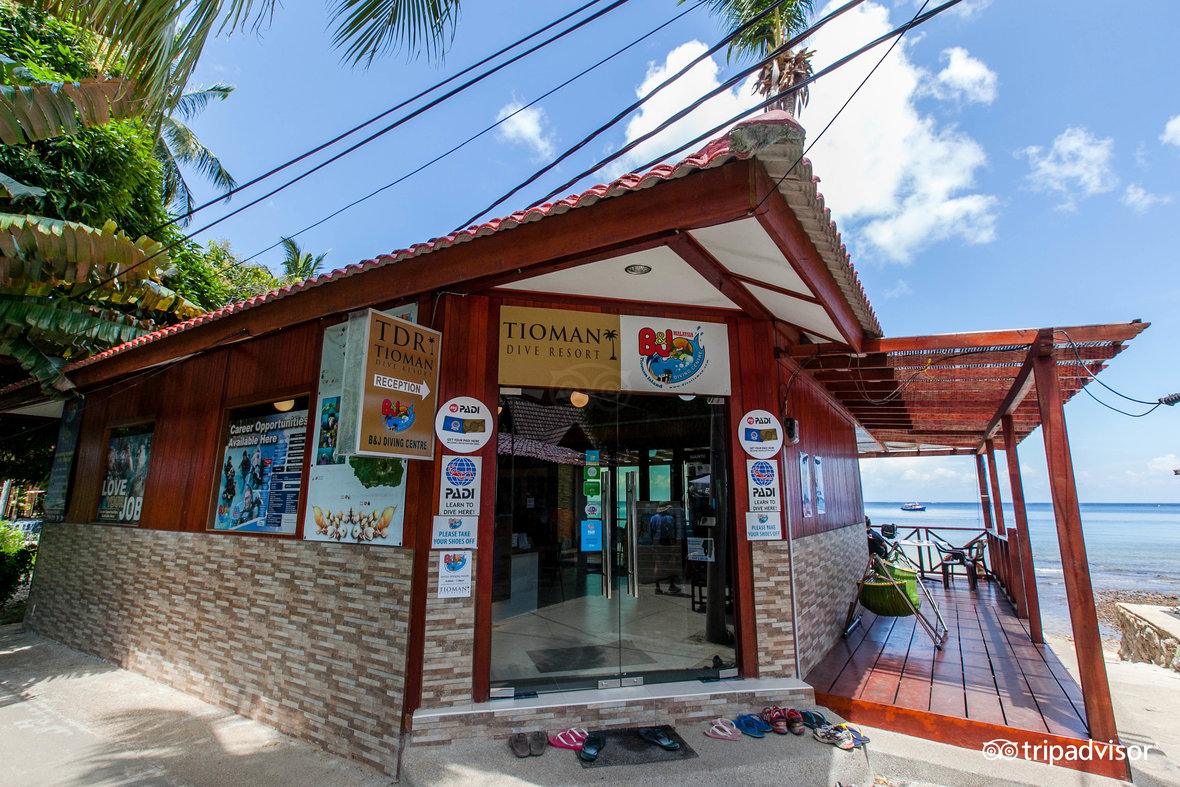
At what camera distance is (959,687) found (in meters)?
5.05

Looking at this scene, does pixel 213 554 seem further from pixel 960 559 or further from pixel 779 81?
pixel 960 559

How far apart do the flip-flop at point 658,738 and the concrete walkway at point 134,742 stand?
199 centimetres

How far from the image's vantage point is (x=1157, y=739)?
454 centimetres

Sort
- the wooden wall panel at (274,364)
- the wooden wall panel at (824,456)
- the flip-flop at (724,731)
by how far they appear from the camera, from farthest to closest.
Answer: the wooden wall panel at (824,456)
the wooden wall panel at (274,364)
the flip-flop at (724,731)

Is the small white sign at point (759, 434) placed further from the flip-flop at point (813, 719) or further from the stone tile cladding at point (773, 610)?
the flip-flop at point (813, 719)

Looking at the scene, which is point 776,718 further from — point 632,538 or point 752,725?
point 632,538

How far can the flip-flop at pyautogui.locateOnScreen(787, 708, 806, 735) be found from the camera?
14.0ft

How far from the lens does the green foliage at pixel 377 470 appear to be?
461 centimetres

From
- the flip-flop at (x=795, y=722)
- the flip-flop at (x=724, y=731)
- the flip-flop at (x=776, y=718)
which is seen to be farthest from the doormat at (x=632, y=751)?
the flip-flop at (x=795, y=722)

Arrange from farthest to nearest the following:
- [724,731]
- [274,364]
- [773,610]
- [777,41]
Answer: [777,41]
[274,364]
[773,610]
[724,731]

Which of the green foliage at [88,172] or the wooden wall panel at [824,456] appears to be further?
the green foliage at [88,172]

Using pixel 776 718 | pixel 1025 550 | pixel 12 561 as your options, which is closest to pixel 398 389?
pixel 776 718

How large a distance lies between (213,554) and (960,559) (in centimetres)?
1225

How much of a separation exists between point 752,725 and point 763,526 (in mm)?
1594
